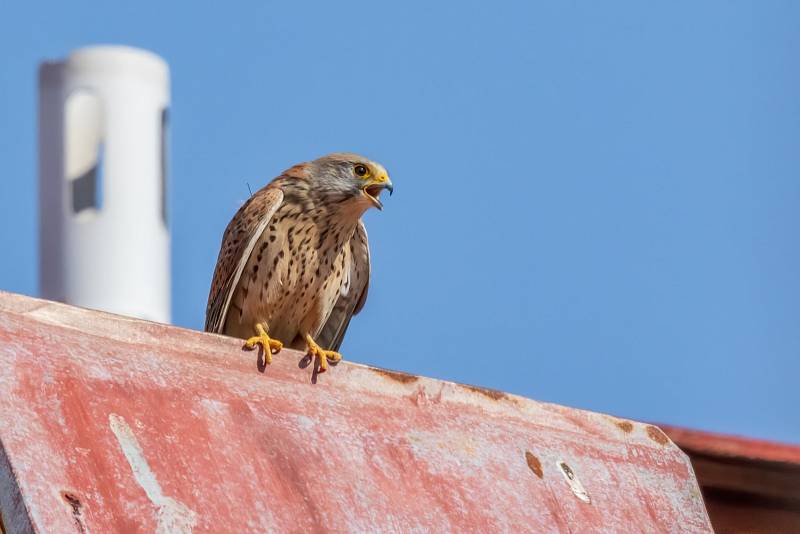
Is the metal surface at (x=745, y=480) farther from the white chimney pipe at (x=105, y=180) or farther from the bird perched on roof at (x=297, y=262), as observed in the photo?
the white chimney pipe at (x=105, y=180)

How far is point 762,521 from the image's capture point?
3758 millimetres

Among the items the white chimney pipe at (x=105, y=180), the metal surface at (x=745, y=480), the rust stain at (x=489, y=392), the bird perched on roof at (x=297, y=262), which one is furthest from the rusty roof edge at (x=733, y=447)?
the white chimney pipe at (x=105, y=180)

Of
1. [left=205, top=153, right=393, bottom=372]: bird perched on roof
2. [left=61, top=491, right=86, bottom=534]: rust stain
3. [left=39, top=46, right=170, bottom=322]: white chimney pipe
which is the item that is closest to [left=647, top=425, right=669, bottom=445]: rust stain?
[left=205, top=153, right=393, bottom=372]: bird perched on roof

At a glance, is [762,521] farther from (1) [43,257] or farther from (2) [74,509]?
(1) [43,257]

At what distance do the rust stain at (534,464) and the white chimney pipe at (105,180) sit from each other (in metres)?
11.8

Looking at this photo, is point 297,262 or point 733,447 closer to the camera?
point 733,447

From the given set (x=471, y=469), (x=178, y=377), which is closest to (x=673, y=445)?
(x=471, y=469)

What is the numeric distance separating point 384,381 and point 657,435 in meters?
0.77

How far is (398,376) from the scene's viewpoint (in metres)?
3.34

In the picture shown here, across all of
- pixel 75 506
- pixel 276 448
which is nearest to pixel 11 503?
pixel 75 506

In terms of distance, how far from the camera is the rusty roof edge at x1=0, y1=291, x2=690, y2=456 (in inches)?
112

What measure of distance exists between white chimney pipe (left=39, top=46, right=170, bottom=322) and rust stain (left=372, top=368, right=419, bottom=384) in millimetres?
11754

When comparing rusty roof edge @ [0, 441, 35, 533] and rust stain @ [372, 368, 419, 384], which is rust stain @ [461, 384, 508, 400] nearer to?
rust stain @ [372, 368, 419, 384]

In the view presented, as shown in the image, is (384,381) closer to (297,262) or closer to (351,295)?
(297,262)
